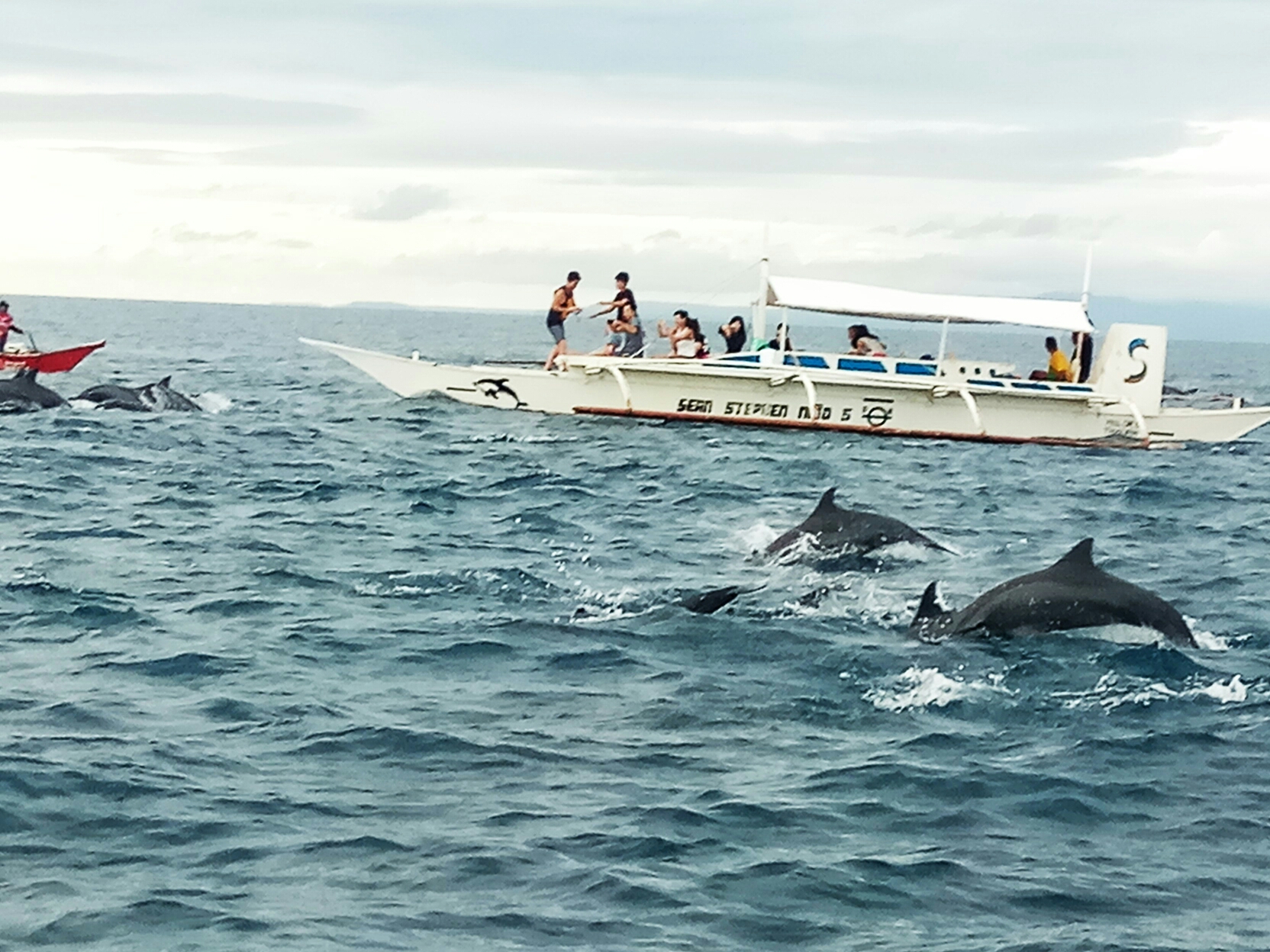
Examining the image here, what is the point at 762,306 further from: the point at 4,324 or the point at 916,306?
the point at 4,324

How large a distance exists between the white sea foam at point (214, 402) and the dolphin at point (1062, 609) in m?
26.7

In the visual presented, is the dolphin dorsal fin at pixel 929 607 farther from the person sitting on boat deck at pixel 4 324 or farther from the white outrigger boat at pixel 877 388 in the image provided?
the person sitting on boat deck at pixel 4 324

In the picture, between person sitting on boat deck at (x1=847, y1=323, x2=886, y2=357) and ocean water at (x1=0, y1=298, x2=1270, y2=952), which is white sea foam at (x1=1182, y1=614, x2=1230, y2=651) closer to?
ocean water at (x1=0, y1=298, x2=1270, y2=952)

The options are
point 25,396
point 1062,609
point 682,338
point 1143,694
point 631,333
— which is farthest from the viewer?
point 682,338

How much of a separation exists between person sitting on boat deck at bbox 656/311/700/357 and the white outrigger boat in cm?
65

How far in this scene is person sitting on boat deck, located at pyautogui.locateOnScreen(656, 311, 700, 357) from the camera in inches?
1433

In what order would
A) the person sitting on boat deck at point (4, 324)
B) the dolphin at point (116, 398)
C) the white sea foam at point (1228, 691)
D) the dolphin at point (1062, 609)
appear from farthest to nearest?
→ the person sitting on boat deck at point (4, 324)
the dolphin at point (116, 398)
the dolphin at point (1062, 609)
the white sea foam at point (1228, 691)

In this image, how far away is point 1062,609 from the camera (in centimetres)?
1479

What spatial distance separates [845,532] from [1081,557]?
4.86 m

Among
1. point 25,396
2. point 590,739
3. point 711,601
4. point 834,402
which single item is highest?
point 834,402

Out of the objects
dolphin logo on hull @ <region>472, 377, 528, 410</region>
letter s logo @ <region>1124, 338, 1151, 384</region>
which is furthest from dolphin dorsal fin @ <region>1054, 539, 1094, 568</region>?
dolphin logo on hull @ <region>472, 377, 528, 410</region>

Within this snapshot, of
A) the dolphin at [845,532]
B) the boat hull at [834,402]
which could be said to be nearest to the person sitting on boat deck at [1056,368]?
the boat hull at [834,402]

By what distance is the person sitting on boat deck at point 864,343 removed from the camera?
37125 mm

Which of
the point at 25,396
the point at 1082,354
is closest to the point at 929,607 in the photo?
the point at 1082,354
